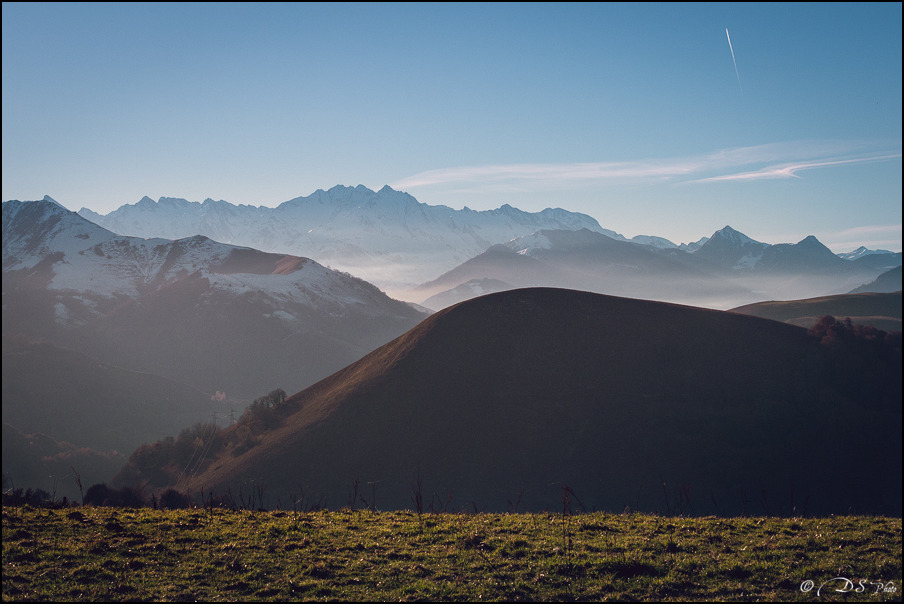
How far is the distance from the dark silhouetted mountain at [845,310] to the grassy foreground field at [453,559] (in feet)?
200

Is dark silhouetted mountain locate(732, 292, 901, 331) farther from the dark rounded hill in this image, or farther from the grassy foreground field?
the grassy foreground field

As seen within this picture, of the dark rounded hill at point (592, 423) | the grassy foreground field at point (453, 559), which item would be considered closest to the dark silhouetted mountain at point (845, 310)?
the dark rounded hill at point (592, 423)

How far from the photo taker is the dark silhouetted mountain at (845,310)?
250ft

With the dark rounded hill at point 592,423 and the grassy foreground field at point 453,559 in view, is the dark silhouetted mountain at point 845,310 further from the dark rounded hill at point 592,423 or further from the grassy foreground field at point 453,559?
the grassy foreground field at point 453,559

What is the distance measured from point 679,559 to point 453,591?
8363mm

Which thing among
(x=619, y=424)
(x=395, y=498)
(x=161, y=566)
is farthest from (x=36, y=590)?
(x=619, y=424)

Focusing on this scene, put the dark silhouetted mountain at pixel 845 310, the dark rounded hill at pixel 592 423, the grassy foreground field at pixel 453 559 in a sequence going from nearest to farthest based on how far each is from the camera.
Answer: the grassy foreground field at pixel 453 559 → the dark silhouetted mountain at pixel 845 310 → the dark rounded hill at pixel 592 423

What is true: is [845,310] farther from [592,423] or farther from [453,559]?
[453,559]

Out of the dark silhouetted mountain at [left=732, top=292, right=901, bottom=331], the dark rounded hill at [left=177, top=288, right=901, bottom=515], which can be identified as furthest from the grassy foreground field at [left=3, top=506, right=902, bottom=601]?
the dark silhouetted mountain at [left=732, top=292, right=901, bottom=331]

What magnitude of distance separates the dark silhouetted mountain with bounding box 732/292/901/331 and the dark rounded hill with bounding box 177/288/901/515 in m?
8.26

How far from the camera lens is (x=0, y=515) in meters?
25.1

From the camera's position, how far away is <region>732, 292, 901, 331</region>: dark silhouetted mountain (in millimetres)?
76319

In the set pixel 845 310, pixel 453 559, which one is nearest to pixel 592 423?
pixel 845 310

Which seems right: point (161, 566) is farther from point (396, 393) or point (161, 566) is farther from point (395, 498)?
point (396, 393)
